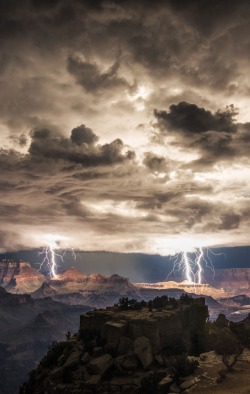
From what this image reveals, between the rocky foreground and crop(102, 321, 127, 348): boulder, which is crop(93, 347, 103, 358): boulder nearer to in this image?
the rocky foreground

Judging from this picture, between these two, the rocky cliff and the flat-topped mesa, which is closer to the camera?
the rocky cliff

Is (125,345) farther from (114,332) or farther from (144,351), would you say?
(144,351)

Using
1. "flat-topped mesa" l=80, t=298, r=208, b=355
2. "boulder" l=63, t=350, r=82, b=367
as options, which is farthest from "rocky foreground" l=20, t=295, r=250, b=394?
"boulder" l=63, t=350, r=82, b=367

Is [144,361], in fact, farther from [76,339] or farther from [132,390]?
[76,339]

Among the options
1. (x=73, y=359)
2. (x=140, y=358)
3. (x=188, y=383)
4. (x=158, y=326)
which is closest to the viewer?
(x=188, y=383)

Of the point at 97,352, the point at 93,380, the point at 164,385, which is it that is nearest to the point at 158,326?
the point at 97,352

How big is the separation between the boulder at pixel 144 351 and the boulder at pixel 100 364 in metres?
4.18

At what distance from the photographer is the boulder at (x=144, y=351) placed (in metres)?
50.6

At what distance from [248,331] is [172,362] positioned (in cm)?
2232

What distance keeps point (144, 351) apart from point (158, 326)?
6.82 m

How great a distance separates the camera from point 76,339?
65562 millimetres

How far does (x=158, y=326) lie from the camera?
58.2 m

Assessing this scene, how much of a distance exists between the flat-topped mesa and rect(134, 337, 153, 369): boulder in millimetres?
1580

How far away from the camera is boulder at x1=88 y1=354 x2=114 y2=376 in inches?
1957
